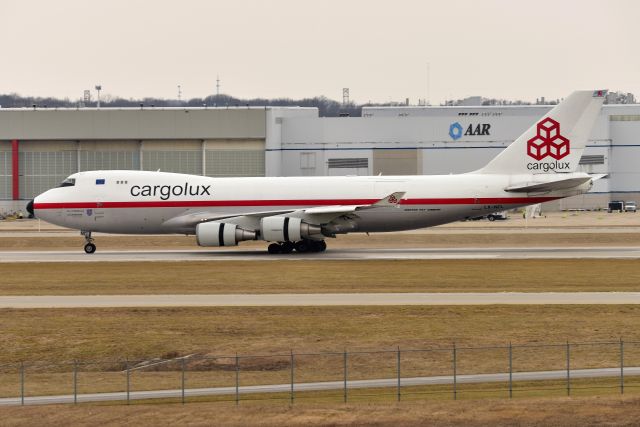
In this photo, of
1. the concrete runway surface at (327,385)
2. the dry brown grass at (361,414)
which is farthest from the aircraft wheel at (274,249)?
the dry brown grass at (361,414)

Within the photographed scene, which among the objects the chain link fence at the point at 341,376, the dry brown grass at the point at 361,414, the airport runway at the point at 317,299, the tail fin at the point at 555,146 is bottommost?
the dry brown grass at the point at 361,414

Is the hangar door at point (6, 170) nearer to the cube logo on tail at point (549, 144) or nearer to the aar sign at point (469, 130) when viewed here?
the aar sign at point (469, 130)

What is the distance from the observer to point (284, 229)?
6272cm

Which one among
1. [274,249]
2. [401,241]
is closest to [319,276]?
[274,249]

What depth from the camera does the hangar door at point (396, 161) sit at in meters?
114

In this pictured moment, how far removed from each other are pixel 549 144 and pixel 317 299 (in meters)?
25.9

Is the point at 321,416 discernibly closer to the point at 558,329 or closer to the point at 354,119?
the point at 558,329

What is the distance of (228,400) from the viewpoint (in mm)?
27688

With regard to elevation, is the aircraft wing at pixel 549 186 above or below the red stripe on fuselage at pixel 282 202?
above

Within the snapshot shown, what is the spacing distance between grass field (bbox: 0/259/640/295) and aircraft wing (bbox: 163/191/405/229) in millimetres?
4039

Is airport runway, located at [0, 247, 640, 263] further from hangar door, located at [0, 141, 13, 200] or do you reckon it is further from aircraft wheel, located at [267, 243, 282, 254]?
hangar door, located at [0, 141, 13, 200]

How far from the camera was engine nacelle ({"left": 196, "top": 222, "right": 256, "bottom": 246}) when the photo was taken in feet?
207

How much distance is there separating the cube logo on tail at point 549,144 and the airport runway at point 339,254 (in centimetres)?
580

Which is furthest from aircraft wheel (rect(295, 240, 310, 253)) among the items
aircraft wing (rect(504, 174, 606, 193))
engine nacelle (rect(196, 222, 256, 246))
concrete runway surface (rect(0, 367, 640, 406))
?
concrete runway surface (rect(0, 367, 640, 406))
